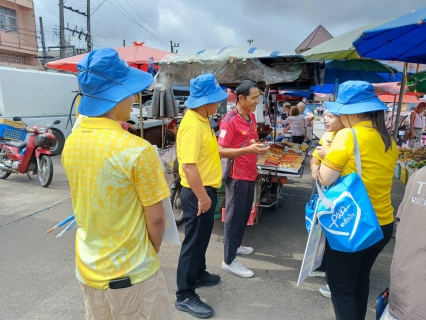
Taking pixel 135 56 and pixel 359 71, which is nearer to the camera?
pixel 135 56

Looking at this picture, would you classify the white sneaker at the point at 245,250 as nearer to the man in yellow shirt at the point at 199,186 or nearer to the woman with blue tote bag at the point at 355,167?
the man in yellow shirt at the point at 199,186

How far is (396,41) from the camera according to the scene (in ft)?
11.5

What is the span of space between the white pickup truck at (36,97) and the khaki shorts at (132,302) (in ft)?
24.6

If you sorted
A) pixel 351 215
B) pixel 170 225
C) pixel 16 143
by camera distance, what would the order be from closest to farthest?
pixel 170 225 < pixel 351 215 < pixel 16 143

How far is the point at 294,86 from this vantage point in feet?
19.5

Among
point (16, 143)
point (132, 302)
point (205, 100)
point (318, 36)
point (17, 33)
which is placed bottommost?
point (16, 143)

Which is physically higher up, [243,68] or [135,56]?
[135,56]

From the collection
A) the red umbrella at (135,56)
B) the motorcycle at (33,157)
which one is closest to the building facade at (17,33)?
the red umbrella at (135,56)

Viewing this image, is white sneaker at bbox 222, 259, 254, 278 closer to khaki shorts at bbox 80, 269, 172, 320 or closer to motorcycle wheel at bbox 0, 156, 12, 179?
khaki shorts at bbox 80, 269, 172, 320

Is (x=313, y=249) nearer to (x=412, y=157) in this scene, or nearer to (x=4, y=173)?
(x=412, y=157)

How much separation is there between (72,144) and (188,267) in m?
1.55

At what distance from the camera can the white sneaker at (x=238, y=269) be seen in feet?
10.3

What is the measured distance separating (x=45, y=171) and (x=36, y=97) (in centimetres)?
393

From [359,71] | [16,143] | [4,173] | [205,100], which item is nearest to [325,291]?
[205,100]
